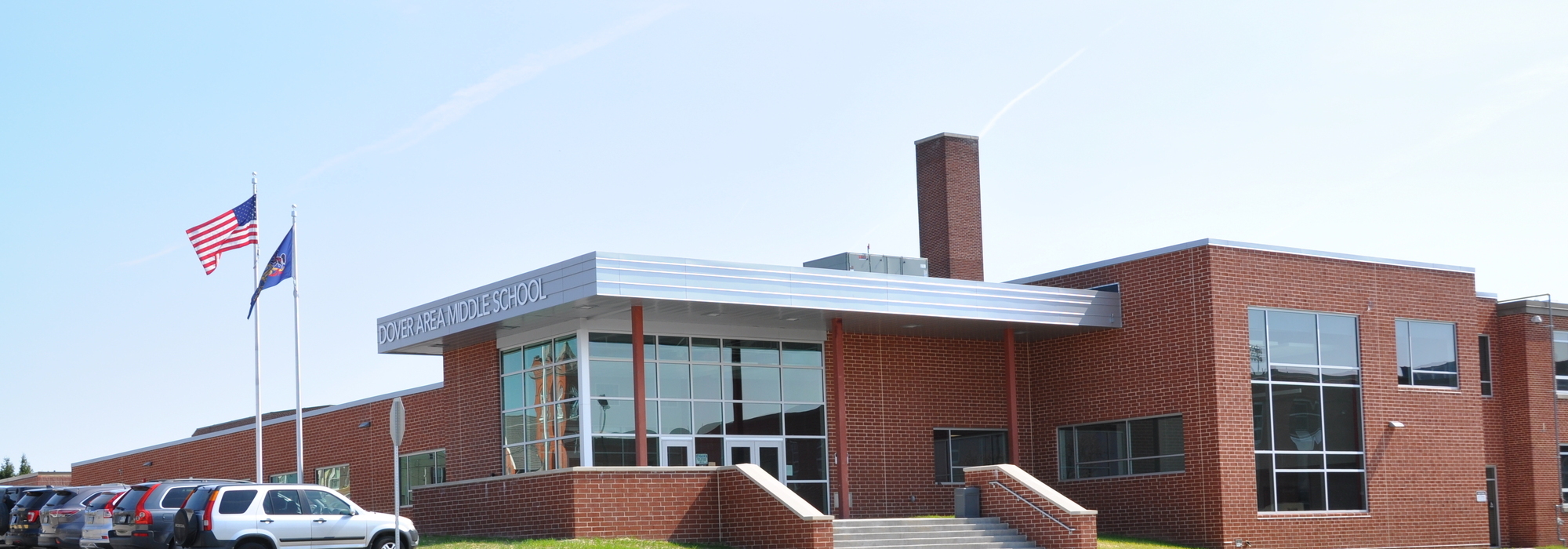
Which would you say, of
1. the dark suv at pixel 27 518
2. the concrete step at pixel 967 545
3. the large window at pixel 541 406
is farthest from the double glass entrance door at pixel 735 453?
the dark suv at pixel 27 518

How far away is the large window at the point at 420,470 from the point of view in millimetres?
34656

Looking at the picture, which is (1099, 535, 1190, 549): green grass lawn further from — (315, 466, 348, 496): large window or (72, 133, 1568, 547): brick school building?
(315, 466, 348, 496): large window

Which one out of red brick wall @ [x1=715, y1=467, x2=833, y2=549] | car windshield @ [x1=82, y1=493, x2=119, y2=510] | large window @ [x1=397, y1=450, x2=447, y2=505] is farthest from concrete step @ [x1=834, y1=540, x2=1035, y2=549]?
large window @ [x1=397, y1=450, x2=447, y2=505]

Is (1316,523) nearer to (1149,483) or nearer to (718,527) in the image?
(1149,483)

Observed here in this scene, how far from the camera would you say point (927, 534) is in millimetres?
25766

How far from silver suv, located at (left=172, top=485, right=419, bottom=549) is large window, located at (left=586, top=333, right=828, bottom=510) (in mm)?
5625

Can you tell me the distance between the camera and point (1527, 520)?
3584cm

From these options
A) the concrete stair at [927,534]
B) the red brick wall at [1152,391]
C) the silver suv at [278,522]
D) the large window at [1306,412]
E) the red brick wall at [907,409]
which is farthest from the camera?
the red brick wall at [907,409]

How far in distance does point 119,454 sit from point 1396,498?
38.6 m

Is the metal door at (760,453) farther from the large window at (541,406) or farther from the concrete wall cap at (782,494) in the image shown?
the concrete wall cap at (782,494)

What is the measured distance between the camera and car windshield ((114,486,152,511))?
73.2ft

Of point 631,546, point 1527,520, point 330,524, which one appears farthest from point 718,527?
point 1527,520

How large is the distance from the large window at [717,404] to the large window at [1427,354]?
12.1 meters

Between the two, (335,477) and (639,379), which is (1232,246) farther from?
(335,477)
